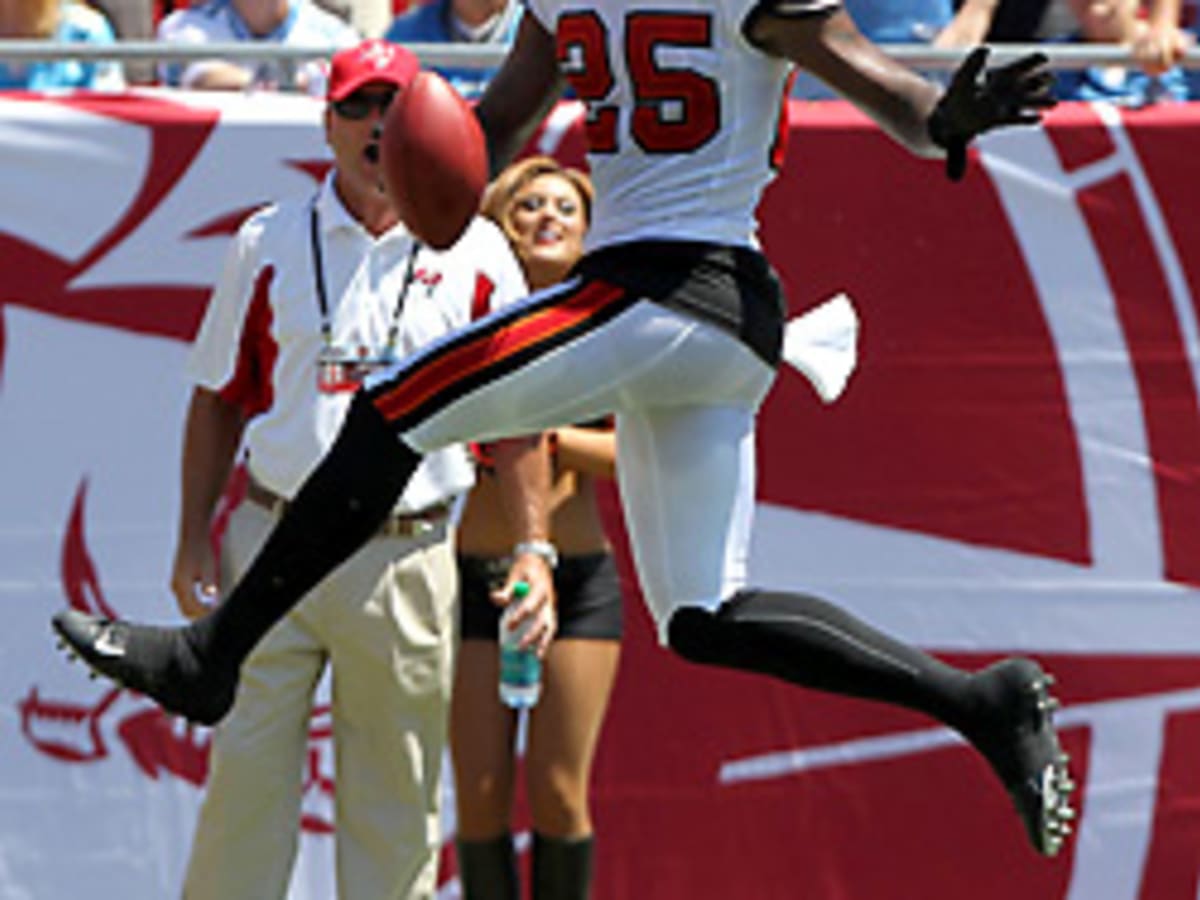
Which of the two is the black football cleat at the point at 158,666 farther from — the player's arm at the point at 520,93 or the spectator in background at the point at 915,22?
the spectator in background at the point at 915,22

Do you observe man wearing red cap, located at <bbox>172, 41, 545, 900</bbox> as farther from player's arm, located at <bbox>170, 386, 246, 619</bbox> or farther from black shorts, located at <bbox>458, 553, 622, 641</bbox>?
black shorts, located at <bbox>458, 553, 622, 641</bbox>

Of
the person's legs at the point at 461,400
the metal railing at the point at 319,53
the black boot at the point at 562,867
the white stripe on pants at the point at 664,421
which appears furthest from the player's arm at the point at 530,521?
the person's legs at the point at 461,400

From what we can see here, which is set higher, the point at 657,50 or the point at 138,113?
the point at 657,50


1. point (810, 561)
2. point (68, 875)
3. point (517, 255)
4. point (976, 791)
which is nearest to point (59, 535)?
point (68, 875)

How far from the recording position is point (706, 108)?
13.5 feet

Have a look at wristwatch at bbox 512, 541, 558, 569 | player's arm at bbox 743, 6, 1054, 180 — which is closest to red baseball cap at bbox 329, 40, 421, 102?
wristwatch at bbox 512, 541, 558, 569

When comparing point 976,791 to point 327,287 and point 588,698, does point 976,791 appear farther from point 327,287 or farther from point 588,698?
point 327,287

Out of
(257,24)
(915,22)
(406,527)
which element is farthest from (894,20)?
(406,527)

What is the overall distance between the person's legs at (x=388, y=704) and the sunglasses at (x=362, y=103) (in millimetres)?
769

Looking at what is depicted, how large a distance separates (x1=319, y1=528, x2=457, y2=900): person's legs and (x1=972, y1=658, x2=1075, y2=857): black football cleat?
140 cm

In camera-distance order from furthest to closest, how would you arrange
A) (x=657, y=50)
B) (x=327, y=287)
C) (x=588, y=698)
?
(x=588, y=698) < (x=327, y=287) < (x=657, y=50)

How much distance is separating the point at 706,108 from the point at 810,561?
1966 mm

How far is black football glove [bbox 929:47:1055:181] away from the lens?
384 centimetres

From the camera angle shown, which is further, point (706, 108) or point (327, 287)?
point (327, 287)
